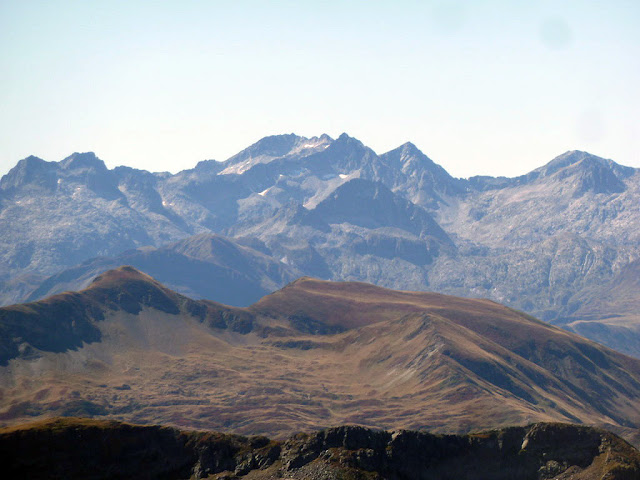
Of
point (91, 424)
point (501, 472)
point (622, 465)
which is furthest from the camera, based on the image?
point (91, 424)

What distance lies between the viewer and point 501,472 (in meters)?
172

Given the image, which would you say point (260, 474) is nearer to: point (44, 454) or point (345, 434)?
point (345, 434)

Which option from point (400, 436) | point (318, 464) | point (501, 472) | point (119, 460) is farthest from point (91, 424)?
point (501, 472)

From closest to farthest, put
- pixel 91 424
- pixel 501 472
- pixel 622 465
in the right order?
pixel 622 465 < pixel 501 472 < pixel 91 424

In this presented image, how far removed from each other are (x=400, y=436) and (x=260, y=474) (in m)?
28.7

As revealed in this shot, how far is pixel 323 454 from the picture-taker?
175 metres

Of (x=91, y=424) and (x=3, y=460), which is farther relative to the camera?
(x=91, y=424)

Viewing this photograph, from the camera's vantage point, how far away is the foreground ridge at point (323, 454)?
169m

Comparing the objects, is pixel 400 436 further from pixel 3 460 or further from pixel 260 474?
pixel 3 460

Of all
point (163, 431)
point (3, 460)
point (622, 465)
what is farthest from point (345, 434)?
point (3, 460)

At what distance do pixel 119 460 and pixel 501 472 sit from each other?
2969 inches

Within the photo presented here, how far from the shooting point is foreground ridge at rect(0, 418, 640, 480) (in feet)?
555

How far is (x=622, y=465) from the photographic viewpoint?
16175cm

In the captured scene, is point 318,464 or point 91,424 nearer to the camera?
point 318,464
